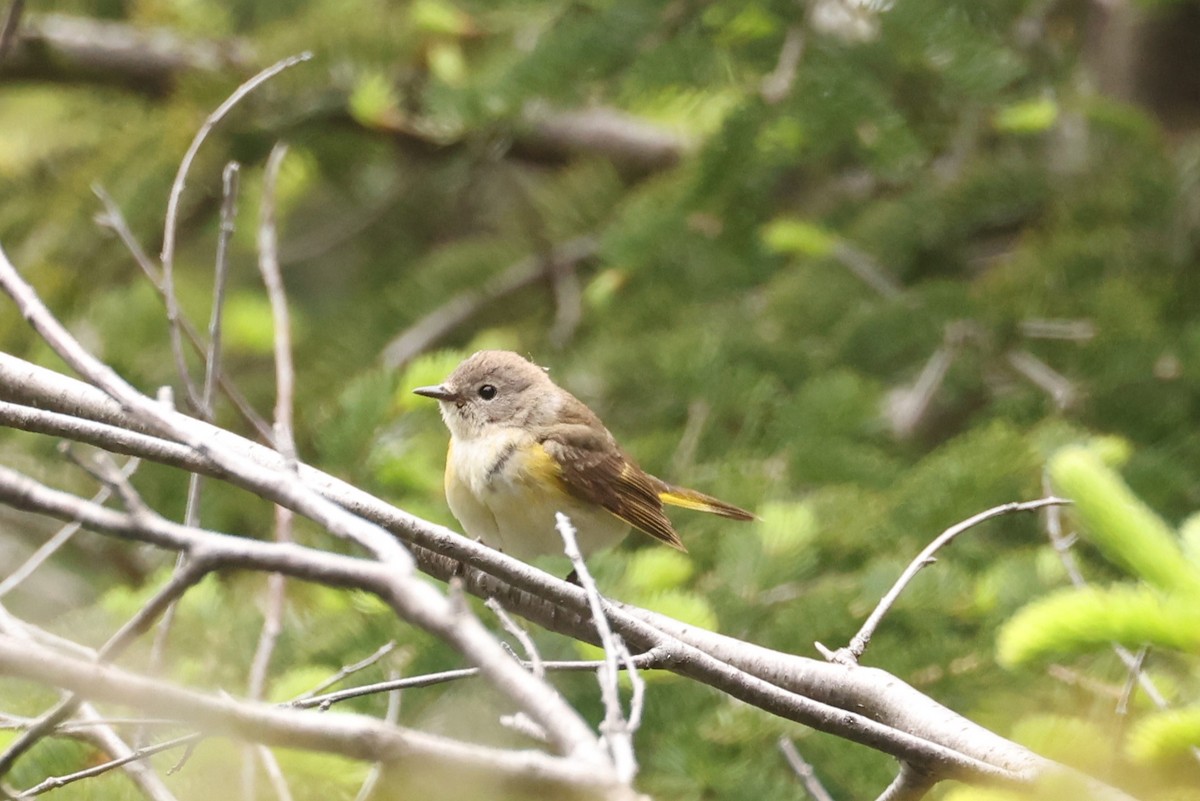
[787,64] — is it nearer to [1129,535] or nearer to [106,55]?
[1129,535]

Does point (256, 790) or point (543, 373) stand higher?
point (543, 373)

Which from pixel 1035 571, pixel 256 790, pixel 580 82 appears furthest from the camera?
pixel 580 82

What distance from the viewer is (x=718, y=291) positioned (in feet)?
13.8

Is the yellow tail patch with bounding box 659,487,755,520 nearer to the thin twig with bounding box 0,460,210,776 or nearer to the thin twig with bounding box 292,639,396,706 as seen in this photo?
the thin twig with bounding box 292,639,396,706

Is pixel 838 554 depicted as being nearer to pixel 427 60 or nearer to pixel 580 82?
pixel 580 82

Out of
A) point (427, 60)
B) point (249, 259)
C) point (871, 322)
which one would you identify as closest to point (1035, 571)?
point (871, 322)

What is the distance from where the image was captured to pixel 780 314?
4.00 metres

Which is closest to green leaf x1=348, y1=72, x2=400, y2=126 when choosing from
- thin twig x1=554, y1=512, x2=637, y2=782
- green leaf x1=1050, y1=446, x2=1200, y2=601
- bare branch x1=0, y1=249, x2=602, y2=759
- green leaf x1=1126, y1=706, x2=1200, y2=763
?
bare branch x1=0, y1=249, x2=602, y2=759

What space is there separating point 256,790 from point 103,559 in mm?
2068

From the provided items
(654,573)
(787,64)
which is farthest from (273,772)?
(787,64)

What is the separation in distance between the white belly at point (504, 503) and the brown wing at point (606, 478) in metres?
0.07

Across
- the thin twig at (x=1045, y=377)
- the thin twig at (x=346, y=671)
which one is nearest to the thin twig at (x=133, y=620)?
the thin twig at (x=346, y=671)

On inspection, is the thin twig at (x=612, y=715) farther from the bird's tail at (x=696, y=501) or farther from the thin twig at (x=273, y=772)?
the bird's tail at (x=696, y=501)

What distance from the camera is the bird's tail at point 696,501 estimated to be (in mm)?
3221
